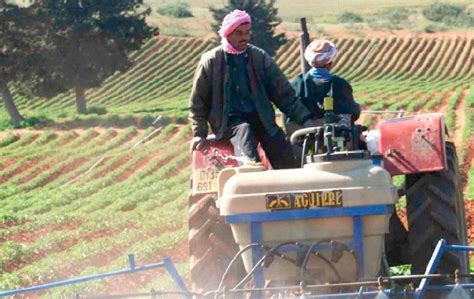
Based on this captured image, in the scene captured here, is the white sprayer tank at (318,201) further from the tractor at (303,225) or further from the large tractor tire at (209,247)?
the large tractor tire at (209,247)

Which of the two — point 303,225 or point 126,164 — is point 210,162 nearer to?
point 303,225

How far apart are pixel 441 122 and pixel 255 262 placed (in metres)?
1.90

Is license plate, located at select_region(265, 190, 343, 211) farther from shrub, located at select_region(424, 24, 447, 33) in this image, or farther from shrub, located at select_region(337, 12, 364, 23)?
shrub, located at select_region(337, 12, 364, 23)

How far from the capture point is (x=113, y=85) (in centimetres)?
6109

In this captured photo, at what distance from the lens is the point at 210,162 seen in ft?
22.7

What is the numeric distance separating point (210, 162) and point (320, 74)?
1.30m

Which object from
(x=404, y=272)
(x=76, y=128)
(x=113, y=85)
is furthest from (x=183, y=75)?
(x=404, y=272)

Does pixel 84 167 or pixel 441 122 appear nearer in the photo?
pixel 441 122

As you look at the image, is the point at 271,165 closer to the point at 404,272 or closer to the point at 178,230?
the point at 404,272

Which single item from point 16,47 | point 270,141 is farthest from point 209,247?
point 16,47

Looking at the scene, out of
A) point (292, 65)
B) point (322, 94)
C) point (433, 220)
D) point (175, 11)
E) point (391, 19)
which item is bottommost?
point (292, 65)

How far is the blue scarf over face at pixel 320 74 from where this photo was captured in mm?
7762

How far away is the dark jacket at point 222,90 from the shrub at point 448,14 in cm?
6861

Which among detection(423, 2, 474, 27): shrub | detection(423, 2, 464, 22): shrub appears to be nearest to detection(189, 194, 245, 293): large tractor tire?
detection(423, 2, 474, 27): shrub
